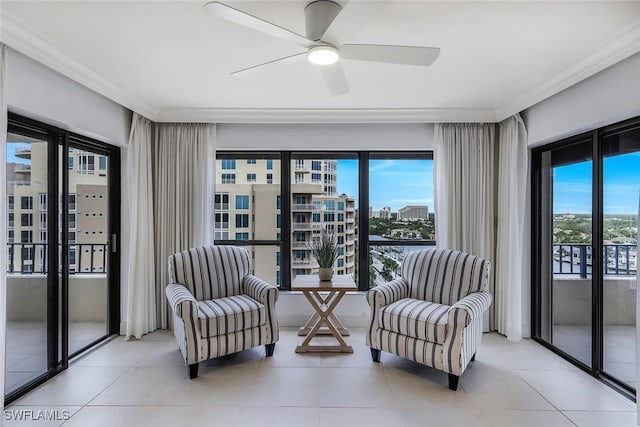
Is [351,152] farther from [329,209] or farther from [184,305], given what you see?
[184,305]

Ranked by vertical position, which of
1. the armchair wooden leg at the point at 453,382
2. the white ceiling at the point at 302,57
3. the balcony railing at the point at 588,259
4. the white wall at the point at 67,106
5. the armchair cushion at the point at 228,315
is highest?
the white ceiling at the point at 302,57

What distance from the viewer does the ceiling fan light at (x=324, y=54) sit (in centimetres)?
194

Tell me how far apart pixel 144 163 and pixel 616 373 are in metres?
4.65

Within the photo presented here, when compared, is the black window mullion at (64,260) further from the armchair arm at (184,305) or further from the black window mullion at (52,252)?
the armchair arm at (184,305)

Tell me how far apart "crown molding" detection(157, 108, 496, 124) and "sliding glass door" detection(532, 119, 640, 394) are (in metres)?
0.91

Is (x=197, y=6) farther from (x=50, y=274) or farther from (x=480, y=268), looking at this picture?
(x=480, y=268)

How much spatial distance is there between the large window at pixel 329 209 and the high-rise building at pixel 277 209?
0.04ft

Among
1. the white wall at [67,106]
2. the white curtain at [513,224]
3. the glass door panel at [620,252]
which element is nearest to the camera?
the white wall at [67,106]

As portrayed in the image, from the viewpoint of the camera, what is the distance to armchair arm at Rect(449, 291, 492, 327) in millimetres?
2594

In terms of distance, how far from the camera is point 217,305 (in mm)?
3074

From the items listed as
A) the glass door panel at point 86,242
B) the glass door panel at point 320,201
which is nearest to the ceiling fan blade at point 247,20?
the glass door panel at point 86,242

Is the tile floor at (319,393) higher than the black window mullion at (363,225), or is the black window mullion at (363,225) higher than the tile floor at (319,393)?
the black window mullion at (363,225)

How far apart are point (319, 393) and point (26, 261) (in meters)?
2.40

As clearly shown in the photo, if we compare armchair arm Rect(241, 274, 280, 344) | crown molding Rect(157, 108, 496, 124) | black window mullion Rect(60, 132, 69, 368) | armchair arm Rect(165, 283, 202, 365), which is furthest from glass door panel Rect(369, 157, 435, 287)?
black window mullion Rect(60, 132, 69, 368)
